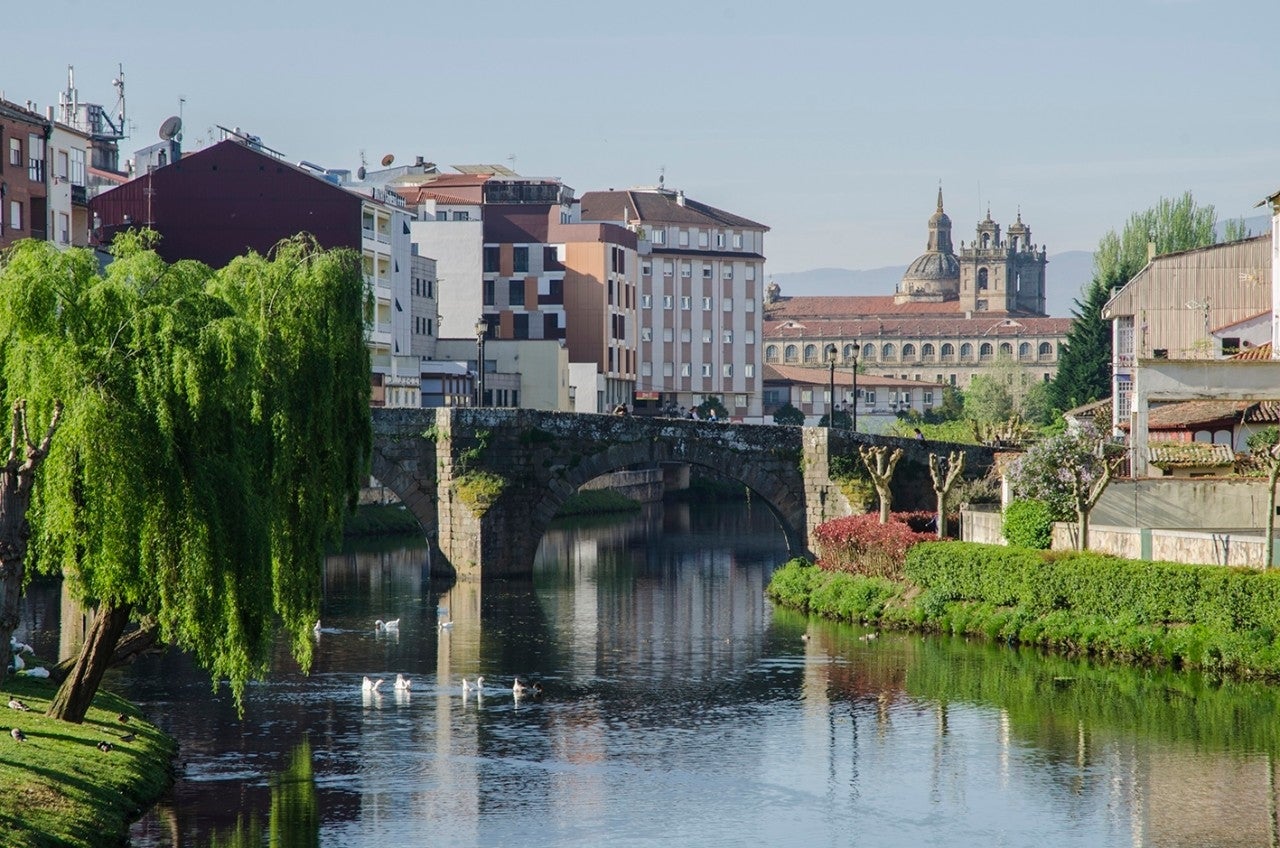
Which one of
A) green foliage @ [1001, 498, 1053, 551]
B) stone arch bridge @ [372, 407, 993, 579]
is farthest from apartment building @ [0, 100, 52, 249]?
green foliage @ [1001, 498, 1053, 551]

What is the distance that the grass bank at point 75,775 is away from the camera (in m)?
24.8

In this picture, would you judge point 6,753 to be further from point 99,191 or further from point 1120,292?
point 99,191

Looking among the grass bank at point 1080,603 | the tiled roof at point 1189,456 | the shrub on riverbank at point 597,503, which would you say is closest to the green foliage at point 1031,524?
the grass bank at point 1080,603

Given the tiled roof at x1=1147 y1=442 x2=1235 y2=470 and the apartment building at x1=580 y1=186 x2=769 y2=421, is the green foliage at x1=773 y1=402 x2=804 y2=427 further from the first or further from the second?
the tiled roof at x1=1147 y1=442 x2=1235 y2=470

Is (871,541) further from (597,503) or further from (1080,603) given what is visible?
(597,503)

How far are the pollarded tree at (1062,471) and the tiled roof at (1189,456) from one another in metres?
1.75

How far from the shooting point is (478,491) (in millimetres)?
65000

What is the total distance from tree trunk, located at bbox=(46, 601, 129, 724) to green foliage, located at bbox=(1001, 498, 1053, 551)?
28.4 m

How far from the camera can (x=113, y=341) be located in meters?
A: 27.3

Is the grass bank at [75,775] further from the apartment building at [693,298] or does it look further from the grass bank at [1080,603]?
the apartment building at [693,298]

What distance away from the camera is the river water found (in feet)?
94.9

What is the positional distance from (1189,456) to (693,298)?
3572 inches

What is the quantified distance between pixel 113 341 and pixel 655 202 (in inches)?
4698

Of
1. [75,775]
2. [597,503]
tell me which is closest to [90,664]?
[75,775]
